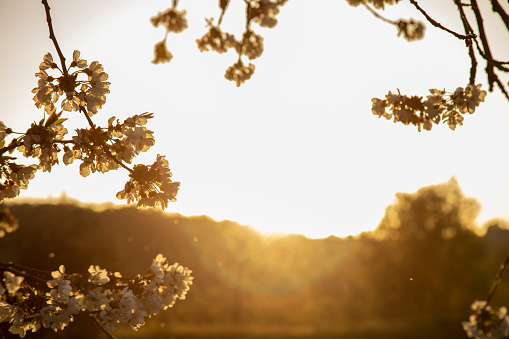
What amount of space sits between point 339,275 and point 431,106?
42.5 meters

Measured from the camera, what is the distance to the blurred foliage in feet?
99.4

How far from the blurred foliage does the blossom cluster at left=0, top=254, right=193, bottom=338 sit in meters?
19.1

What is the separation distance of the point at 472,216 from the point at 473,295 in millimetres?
6605

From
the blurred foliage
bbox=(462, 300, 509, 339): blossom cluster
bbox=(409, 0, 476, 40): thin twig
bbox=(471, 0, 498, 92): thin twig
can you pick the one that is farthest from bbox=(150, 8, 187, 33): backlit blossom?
the blurred foliage

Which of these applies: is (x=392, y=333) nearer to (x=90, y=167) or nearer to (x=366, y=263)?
(x=366, y=263)

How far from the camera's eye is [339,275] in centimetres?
4381

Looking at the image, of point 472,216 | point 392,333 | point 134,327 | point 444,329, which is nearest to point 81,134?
point 134,327

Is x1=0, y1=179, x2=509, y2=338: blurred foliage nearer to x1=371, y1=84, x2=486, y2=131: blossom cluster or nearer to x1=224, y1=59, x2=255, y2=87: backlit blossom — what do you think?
x1=224, y1=59, x2=255, y2=87: backlit blossom

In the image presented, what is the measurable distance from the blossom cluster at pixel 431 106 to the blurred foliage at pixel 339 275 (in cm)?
1985

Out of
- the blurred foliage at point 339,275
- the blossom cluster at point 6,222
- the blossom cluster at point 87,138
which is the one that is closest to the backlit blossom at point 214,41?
the blossom cluster at point 87,138

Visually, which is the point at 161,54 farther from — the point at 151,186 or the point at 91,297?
the point at 91,297

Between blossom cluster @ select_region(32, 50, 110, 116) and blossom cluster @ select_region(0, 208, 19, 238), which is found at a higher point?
blossom cluster @ select_region(32, 50, 110, 116)

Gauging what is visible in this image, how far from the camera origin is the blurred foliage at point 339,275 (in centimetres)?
3030

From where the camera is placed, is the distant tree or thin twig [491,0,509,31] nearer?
thin twig [491,0,509,31]
